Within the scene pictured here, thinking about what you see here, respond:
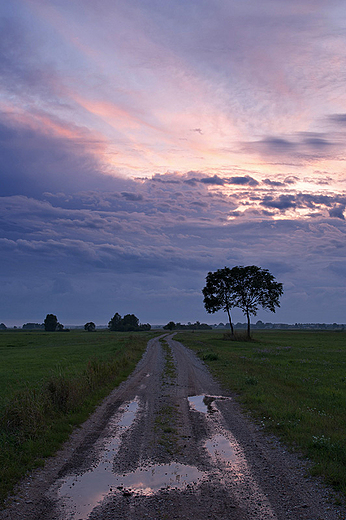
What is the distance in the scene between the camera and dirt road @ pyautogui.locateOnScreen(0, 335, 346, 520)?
6879mm

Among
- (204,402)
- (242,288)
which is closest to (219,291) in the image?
(242,288)

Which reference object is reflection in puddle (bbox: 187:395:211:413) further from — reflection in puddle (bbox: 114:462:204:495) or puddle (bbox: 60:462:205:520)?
puddle (bbox: 60:462:205:520)

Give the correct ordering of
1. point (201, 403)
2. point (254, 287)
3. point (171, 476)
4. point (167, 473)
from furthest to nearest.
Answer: point (254, 287)
point (201, 403)
point (167, 473)
point (171, 476)

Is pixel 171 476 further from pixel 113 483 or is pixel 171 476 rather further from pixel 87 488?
pixel 87 488

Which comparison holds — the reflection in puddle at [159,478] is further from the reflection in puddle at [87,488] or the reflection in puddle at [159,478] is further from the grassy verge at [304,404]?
the grassy verge at [304,404]

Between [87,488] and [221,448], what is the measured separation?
4.08 metres

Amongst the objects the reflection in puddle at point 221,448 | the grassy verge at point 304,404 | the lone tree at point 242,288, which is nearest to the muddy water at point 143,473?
the reflection in puddle at point 221,448

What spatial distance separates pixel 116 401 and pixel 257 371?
12.3 meters

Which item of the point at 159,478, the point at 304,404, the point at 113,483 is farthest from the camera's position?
the point at 304,404

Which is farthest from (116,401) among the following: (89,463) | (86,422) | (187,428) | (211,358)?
(211,358)

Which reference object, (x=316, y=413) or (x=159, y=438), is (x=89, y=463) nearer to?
(x=159, y=438)

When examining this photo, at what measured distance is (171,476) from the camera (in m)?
8.44

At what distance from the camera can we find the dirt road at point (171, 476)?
6879mm

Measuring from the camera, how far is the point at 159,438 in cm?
1131
